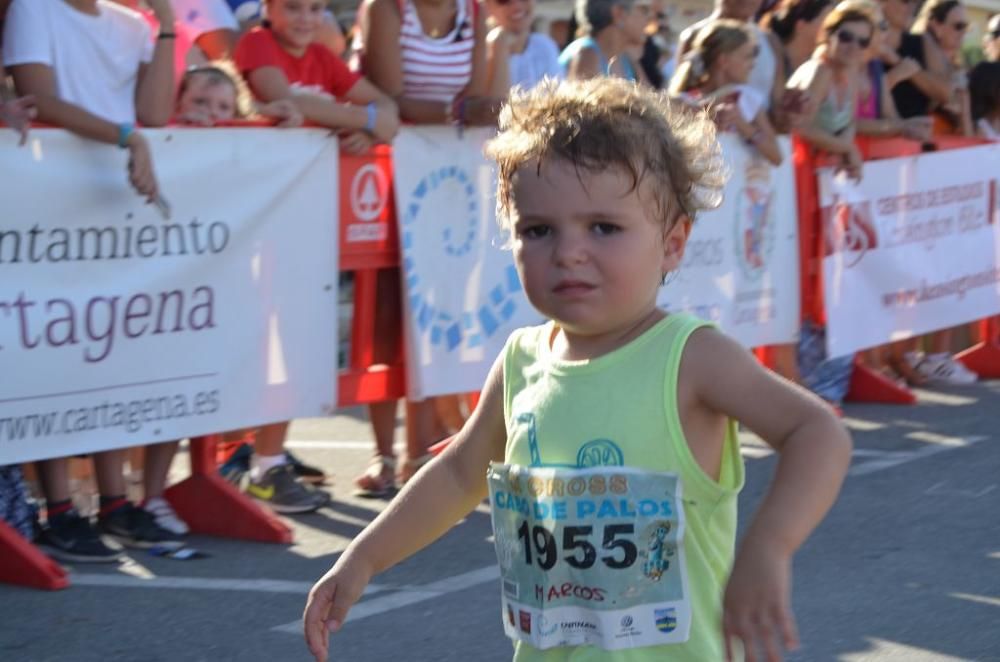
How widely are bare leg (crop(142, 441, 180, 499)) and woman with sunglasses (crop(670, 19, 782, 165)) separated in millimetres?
3425

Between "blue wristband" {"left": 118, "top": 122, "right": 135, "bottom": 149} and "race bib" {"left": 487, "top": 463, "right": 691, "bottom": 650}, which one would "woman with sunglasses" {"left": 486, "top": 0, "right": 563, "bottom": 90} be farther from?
"race bib" {"left": 487, "top": 463, "right": 691, "bottom": 650}

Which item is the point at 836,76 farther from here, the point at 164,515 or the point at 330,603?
the point at 330,603

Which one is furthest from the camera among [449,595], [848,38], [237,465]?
[848,38]

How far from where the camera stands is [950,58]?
11031 mm

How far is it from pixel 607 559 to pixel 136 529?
3805 millimetres

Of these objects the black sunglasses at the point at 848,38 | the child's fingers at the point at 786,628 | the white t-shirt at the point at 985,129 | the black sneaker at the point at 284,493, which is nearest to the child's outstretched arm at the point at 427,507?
the child's fingers at the point at 786,628

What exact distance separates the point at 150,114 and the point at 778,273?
4194 mm

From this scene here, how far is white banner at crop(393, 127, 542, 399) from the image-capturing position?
23.7ft

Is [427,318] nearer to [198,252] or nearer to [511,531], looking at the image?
[198,252]

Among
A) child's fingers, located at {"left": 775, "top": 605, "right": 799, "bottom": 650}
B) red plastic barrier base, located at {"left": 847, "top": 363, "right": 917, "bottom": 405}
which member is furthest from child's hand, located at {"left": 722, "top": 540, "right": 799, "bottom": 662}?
red plastic barrier base, located at {"left": 847, "top": 363, "right": 917, "bottom": 405}

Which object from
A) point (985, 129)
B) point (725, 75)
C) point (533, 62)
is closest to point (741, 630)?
point (725, 75)

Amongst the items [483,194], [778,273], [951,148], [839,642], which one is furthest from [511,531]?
[951,148]

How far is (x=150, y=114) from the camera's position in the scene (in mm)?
6277

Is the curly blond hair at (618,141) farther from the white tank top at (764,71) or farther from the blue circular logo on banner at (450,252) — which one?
the white tank top at (764,71)
